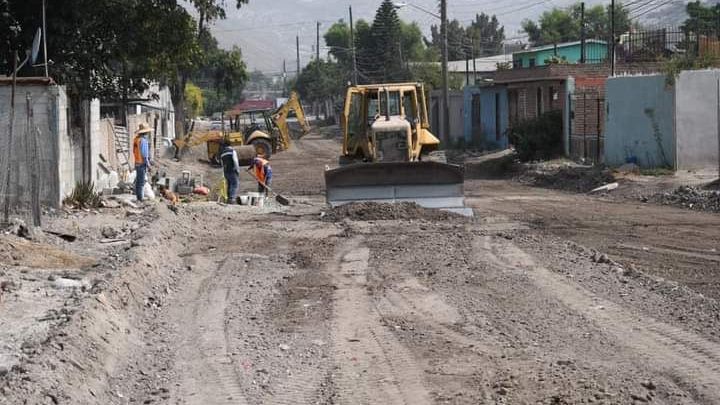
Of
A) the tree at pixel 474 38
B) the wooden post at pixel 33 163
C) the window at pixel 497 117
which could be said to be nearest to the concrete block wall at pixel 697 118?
the wooden post at pixel 33 163

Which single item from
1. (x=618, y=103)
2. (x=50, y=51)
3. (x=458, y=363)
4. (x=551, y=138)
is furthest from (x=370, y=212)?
(x=551, y=138)

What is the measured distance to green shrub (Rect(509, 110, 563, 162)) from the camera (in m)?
39.8

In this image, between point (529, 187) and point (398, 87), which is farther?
point (529, 187)

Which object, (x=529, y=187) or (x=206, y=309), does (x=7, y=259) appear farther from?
(x=529, y=187)

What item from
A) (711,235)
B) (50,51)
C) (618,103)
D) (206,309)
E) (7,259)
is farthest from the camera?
(618,103)

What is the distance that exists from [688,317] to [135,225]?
11.1 meters

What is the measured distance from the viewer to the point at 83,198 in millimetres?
22219

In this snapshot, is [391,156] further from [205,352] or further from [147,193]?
[205,352]

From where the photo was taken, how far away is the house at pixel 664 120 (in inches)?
1168

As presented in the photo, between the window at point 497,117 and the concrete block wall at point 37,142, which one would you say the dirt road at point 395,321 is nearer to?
the concrete block wall at point 37,142

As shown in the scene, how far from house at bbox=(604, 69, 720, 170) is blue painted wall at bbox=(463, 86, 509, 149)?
15135mm

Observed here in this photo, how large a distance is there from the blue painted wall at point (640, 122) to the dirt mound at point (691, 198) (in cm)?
441

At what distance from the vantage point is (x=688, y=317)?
10.6 m

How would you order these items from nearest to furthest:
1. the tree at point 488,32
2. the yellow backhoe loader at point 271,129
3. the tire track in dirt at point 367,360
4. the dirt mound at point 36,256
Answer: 1. the tire track in dirt at point 367,360
2. the dirt mound at point 36,256
3. the yellow backhoe loader at point 271,129
4. the tree at point 488,32
